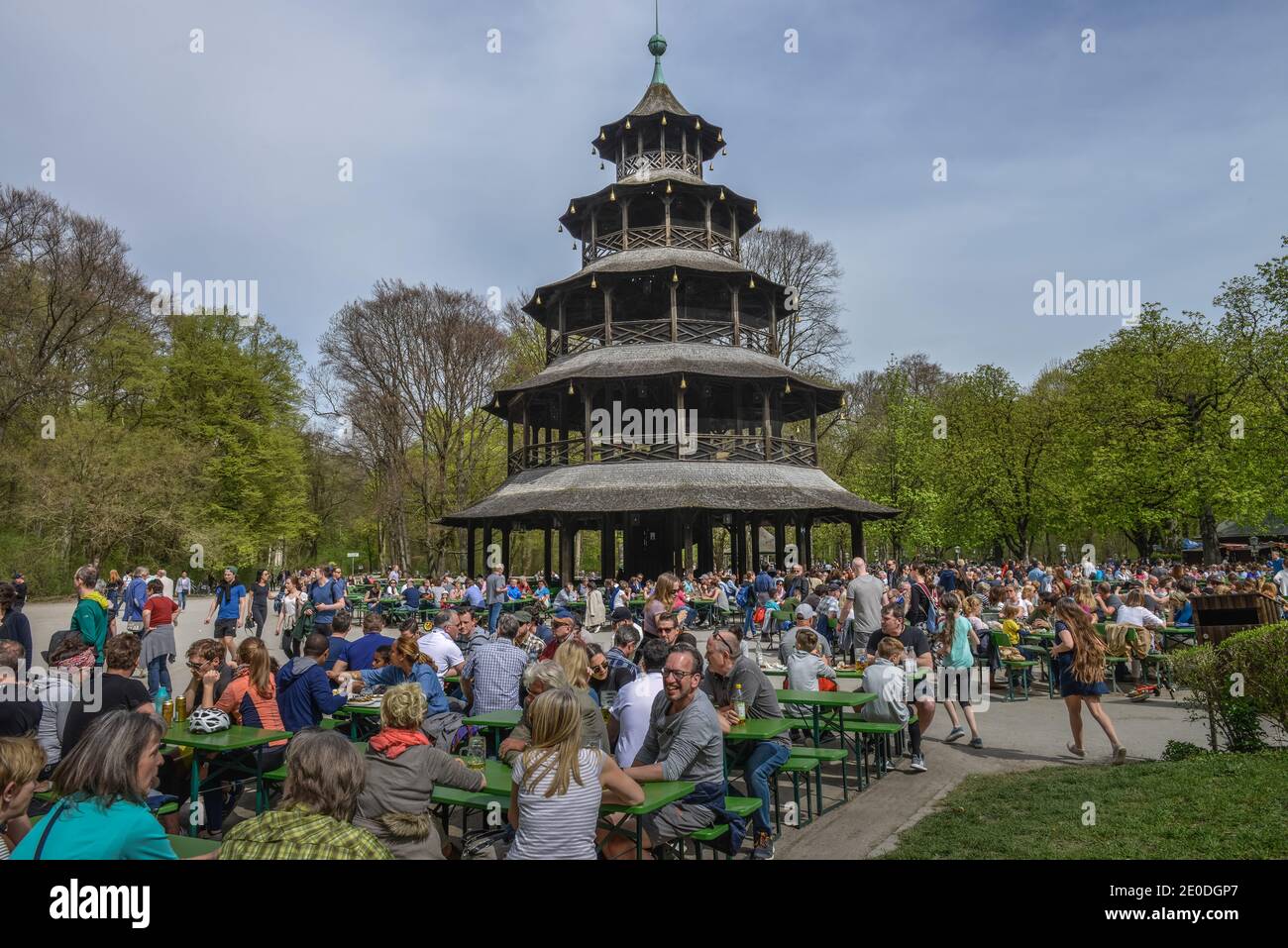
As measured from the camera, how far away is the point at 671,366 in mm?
28672

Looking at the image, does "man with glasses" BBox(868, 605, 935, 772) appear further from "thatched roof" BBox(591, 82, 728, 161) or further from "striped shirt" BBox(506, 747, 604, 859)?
"thatched roof" BBox(591, 82, 728, 161)

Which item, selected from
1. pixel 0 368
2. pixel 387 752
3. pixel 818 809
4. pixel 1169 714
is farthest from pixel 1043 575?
pixel 0 368

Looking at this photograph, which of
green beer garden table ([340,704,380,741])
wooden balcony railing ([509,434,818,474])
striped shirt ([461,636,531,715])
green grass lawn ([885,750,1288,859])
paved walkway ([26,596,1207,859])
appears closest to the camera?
green grass lawn ([885,750,1288,859])

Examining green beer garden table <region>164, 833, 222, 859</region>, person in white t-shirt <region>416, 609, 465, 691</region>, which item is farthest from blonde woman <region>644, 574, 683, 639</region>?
green beer garden table <region>164, 833, 222, 859</region>

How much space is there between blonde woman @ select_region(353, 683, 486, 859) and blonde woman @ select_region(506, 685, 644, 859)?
2.01 feet

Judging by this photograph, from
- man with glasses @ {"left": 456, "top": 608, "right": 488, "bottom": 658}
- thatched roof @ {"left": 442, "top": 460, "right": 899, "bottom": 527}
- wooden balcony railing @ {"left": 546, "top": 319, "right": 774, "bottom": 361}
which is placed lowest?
man with glasses @ {"left": 456, "top": 608, "right": 488, "bottom": 658}

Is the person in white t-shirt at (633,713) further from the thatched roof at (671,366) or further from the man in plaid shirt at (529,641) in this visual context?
the thatched roof at (671,366)

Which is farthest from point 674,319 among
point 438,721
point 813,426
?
point 438,721

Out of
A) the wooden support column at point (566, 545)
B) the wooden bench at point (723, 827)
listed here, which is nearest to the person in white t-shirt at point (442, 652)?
the wooden bench at point (723, 827)

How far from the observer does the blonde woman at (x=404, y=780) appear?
171 inches

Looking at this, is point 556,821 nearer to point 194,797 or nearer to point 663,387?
point 194,797

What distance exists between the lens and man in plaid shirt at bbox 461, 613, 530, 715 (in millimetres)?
8016

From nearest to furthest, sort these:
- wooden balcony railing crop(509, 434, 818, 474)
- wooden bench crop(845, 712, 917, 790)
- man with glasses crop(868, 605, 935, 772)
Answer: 1. wooden bench crop(845, 712, 917, 790)
2. man with glasses crop(868, 605, 935, 772)
3. wooden balcony railing crop(509, 434, 818, 474)
